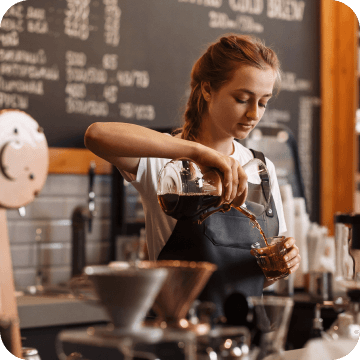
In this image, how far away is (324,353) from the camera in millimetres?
851

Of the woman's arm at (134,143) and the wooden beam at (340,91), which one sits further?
the wooden beam at (340,91)

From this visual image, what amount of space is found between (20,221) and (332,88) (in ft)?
3.83

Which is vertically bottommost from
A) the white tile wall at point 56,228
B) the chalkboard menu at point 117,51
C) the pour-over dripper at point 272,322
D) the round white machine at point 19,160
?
the white tile wall at point 56,228

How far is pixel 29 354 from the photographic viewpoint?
0.88 meters

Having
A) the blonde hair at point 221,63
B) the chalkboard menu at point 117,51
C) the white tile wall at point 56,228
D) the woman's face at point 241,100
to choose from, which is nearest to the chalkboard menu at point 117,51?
the chalkboard menu at point 117,51

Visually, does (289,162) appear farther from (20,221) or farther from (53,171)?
(20,221)

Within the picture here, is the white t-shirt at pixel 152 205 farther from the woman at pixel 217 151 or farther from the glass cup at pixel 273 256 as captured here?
the glass cup at pixel 273 256

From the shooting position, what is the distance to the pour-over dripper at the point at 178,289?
641mm

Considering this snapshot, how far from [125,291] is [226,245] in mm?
484

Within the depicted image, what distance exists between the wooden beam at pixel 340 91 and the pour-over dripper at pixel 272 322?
107 centimetres

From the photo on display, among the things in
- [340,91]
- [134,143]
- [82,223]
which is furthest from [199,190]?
[82,223]

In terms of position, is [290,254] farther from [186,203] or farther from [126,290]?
[126,290]

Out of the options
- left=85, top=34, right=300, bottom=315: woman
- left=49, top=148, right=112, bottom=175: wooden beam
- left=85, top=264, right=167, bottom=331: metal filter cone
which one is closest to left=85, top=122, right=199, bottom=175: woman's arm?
left=85, top=34, right=300, bottom=315: woman

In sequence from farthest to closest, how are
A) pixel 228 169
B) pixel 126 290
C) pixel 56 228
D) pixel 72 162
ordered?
pixel 72 162 < pixel 56 228 < pixel 228 169 < pixel 126 290
